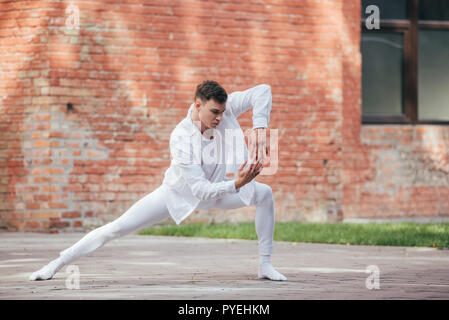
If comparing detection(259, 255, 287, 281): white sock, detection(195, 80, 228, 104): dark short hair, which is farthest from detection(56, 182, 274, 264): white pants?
→ detection(195, 80, 228, 104): dark short hair

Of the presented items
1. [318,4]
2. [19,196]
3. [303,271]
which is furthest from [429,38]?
[303,271]

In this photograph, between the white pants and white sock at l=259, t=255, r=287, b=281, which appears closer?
the white pants

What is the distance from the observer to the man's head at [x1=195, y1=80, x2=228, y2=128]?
6.10 metres

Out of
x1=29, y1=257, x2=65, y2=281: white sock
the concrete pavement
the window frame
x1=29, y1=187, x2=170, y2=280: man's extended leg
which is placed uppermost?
the window frame

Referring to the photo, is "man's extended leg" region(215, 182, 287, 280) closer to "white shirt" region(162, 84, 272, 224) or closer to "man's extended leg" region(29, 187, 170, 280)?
"white shirt" region(162, 84, 272, 224)

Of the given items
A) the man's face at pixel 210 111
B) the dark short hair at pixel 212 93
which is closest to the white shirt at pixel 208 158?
the man's face at pixel 210 111

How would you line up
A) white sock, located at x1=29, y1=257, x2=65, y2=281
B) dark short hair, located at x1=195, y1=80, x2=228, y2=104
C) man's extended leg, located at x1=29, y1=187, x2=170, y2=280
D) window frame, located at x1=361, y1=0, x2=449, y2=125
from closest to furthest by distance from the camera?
dark short hair, located at x1=195, y1=80, x2=228, y2=104 → man's extended leg, located at x1=29, y1=187, x2=170, y2=280 → white sock, located at x1=29, y1=257, x2=65, y2=281 → window frame, located at x1=361, y1=0, x2=449, y2=125

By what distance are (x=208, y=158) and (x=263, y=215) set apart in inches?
24.8

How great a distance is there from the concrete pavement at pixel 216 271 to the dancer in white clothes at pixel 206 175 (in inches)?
14.1

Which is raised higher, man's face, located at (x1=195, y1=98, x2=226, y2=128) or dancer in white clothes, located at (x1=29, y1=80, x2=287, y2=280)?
man's face, located at (x1=195, y1=98, x2=226, y2=128)

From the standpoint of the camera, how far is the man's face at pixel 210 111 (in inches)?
241

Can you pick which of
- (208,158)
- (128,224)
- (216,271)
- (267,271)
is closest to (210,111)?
(208,158)

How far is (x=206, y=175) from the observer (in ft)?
21.0
